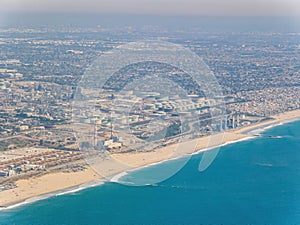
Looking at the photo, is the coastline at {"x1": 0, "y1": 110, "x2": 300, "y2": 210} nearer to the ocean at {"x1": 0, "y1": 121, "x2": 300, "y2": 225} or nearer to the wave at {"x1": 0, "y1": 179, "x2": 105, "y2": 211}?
the wave at {"x1": 0, "y1": 179, "x2": 105, "y2": 211}

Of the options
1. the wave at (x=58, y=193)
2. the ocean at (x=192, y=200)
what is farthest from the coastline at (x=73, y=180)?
the ocean at (x=192, y=200)

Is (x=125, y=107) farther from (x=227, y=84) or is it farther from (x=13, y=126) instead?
(x=227, y=84)

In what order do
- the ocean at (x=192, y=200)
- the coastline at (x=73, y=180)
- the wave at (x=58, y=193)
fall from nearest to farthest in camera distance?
the ocean at (x=192, y=200) → the wave at (x=58, y=193) → the coastline at (x=73, y=180)

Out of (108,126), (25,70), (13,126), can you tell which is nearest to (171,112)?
(108,126)

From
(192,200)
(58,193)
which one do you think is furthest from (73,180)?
(192,200)

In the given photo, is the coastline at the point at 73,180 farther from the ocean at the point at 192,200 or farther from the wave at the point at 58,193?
the ocean at the point at 192,200

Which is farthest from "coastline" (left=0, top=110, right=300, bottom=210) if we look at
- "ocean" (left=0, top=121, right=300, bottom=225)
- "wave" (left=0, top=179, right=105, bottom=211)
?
"ocean" (left=0, top=121, right=300, bottom=225)

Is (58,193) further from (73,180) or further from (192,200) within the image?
(192,200)

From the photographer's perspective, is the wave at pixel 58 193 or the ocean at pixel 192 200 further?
the wave at pixel 58 193
